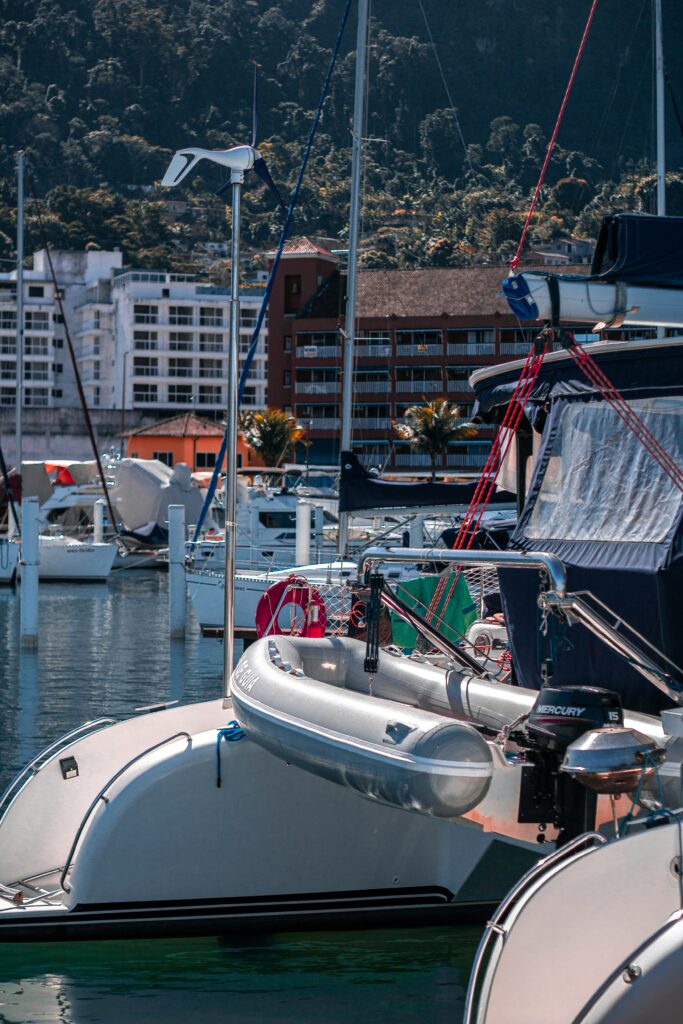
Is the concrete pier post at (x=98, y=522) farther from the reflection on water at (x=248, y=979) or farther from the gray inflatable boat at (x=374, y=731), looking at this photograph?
the reflection on water at (x=248, y=979)

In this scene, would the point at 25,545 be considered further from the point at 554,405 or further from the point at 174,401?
the point at 174,401

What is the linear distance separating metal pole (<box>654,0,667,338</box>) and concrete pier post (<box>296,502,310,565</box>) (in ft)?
27.0

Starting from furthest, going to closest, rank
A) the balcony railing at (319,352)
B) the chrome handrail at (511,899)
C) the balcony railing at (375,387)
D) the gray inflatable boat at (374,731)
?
1. the balcony railing at (319,352)
2. the balcony railing at (375,387)
3. the gray inflatable boat at (374,731)
4. the chrome handrail at (511,899)

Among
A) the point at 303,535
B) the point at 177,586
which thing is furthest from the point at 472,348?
the point at 177,586

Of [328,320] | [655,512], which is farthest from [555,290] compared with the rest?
[328,320]

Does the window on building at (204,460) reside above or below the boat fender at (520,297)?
below

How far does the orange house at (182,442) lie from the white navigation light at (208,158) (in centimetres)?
7190

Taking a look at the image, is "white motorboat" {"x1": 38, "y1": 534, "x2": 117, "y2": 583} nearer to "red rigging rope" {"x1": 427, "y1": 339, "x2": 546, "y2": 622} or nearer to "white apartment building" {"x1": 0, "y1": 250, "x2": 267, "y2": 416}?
"red rigging rope" {"x1": 427, "y1": 339, "x2": 546, "y2": 622}

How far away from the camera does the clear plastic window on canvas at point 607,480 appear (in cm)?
988

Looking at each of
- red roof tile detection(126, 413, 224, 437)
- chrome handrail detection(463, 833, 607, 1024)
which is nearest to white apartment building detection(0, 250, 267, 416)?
red roof tile detection(126, 413, 224, 437)

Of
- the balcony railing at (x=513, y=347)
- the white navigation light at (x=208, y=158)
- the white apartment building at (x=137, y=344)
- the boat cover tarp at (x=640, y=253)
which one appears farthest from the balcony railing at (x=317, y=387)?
the boat cover tarp at (x=640, y=253)

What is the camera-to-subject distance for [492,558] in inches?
360

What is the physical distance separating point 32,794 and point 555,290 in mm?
5205

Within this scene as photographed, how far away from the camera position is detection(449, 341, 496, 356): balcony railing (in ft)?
256
